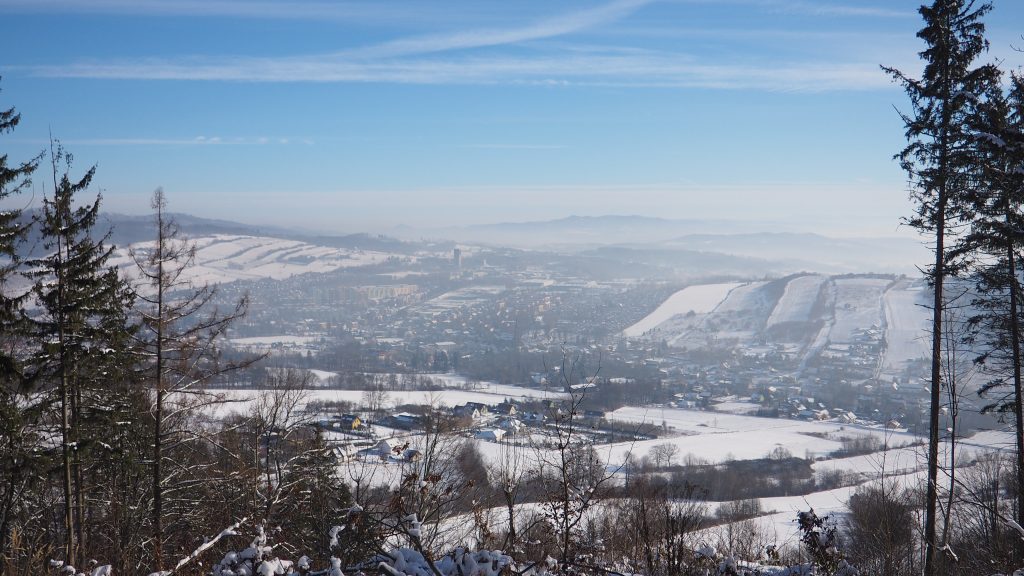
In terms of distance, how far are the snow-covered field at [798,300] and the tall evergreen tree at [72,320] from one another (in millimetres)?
58174

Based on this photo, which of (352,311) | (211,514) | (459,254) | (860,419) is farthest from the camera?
(459,254)

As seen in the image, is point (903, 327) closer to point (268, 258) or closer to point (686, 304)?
point (686, 304)

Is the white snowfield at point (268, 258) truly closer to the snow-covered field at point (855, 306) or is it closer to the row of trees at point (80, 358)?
the snow-covered field at point (855, 306)

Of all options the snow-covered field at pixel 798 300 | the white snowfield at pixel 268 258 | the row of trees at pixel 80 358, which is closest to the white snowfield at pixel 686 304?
the snow-covered field at pixel 798 300

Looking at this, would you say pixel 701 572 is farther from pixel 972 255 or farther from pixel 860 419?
pixel 860 419

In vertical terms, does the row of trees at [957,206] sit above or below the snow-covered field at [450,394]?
above

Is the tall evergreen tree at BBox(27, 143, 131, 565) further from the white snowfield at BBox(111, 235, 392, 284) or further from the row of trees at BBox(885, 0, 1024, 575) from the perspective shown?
the white snowfield at BBox(111, 235, 392, 284)

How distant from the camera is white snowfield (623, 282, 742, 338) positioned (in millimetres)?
64688

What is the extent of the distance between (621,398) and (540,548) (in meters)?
31.9

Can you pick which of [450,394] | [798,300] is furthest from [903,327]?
[450,394]

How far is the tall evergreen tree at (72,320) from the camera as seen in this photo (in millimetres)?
8227

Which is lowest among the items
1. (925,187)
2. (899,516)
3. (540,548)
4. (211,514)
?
(211,514)

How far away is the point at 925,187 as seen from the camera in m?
8.49

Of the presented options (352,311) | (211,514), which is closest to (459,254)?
(352,311)
